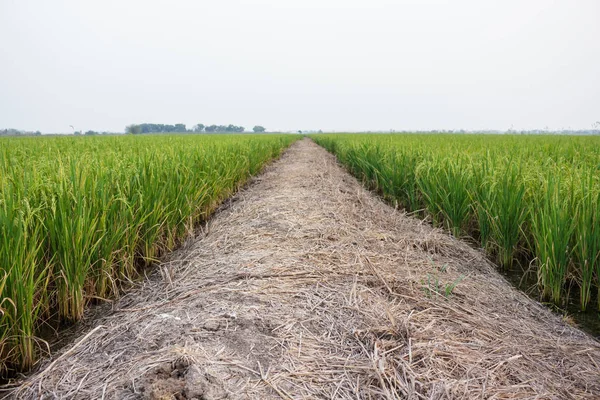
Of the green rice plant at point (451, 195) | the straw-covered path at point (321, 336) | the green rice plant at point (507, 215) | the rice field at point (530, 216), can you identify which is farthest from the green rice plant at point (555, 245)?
the green rice plant at point (451, 195)

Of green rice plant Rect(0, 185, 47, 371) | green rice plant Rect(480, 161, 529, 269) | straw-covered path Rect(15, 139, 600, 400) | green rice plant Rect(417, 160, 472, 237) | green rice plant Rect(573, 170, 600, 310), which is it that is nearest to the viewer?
straw-covered path Rect(15, 139, 600, 400)

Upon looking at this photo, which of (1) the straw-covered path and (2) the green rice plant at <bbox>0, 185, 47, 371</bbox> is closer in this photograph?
(1) the straw-covered path

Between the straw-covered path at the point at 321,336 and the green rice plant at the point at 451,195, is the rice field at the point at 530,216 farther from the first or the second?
the straw-covered path at the point at 321,336

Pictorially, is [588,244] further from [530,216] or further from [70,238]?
[70,238]

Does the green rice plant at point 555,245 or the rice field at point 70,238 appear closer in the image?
the rice field at point 70,238

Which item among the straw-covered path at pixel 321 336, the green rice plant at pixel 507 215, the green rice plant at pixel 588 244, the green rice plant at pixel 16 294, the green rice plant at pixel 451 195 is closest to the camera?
the straw-covered path at pixel 321 336

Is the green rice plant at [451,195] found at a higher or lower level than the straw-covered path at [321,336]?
higher

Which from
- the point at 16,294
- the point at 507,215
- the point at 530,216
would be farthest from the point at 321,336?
the point at 530,216

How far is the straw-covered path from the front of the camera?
1.37 metres

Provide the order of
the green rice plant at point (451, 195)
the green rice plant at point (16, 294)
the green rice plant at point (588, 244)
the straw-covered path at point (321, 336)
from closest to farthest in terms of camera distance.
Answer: the straw-covered path at point (321, 336), the green rice plant at point (16, 294), the green rice plant at point (588, 244), the green rice plant at point (451, 195)

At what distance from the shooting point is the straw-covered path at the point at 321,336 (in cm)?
137

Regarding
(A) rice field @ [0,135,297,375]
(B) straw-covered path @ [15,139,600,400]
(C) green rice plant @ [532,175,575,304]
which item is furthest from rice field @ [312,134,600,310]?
(A) rice field @ [0,135,297,375]

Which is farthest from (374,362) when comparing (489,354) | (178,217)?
(178,217)

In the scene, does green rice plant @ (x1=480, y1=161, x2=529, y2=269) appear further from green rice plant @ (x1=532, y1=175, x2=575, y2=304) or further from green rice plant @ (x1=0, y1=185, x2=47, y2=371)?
green rice plant @ (x1=0, y1=185, x2=47, y2=371)
